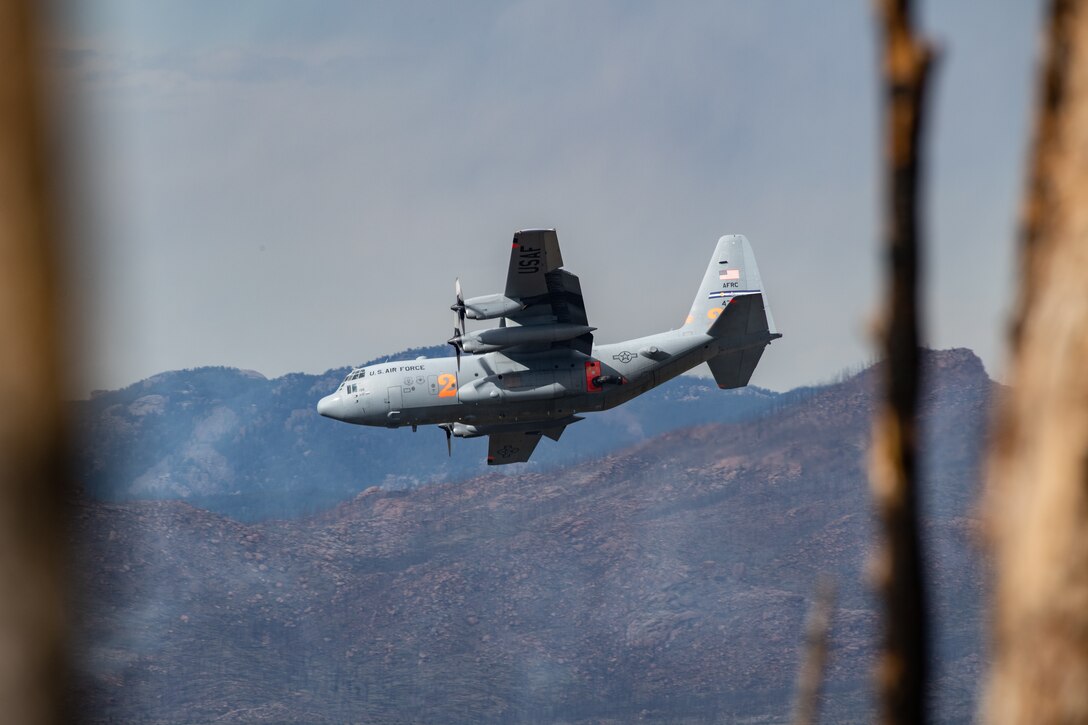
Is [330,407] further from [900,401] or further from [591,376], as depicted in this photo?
[900,401]

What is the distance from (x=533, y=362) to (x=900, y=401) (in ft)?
175

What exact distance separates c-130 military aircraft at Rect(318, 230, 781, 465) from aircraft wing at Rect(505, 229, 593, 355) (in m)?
0.04

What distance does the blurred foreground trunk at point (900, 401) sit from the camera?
3961 millimetres

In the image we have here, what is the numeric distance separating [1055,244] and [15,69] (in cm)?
250

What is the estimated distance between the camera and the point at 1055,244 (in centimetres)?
382

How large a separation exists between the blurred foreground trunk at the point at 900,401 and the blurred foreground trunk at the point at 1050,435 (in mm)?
271

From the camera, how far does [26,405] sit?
147 inches

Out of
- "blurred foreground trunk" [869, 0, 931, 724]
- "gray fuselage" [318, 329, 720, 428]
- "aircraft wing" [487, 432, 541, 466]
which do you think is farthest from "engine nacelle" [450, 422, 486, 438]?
"blurred foreground trunk" [869, 0, 931, 724]

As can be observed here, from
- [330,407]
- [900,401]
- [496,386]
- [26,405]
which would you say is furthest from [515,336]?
[26,405]

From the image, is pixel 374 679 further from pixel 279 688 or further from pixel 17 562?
pixel 17 562

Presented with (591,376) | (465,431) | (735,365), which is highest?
(735,365)

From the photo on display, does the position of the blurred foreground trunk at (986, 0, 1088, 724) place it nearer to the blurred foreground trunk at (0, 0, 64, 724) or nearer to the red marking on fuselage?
the blurred foreground trunk at (0, 0, 64, 724)

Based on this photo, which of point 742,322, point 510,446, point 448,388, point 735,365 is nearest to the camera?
point 448,388

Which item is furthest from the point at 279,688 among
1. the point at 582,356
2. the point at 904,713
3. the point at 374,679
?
the point at 904,713
